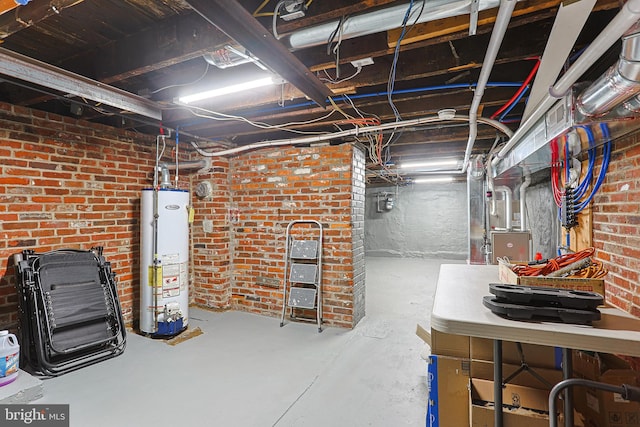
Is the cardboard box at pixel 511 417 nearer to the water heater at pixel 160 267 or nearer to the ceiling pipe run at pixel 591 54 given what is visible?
the ceiling pipe run at pixel 591 54

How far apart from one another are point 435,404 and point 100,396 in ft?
7.30

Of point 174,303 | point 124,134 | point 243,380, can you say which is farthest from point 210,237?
point 243,380

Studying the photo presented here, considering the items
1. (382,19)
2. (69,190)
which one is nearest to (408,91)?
(382,19)

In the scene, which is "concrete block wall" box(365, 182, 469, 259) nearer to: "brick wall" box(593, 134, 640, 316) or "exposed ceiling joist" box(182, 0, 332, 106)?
"brick wall" box(593, 134, 640, 316)

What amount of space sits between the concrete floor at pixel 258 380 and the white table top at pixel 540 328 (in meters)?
1.22

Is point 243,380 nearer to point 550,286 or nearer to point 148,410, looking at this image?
point 148,410

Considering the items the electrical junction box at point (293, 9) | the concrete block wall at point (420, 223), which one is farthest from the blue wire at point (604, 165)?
the concrete block wall at point (420, 223)

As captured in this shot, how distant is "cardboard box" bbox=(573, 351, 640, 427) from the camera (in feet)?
3.86

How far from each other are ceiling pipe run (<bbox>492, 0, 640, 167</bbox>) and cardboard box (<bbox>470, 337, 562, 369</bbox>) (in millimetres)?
1201

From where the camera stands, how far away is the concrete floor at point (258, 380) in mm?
1932

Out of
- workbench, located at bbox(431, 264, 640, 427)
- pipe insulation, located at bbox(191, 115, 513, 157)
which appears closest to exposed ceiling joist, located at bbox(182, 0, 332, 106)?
pipe insulation, located at bbox(191, 115, 513, 157)

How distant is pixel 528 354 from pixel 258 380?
1827 millimetres

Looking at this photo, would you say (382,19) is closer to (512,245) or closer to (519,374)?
(519,374)

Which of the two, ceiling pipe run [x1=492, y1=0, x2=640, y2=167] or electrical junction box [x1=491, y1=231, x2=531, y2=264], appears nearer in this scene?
ceiling pipe run [x1=492, y1=0, x2=640, y2=167]
